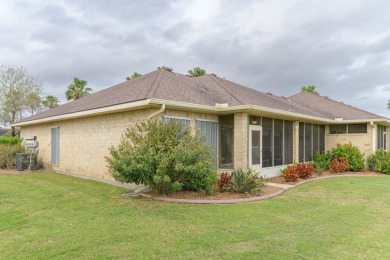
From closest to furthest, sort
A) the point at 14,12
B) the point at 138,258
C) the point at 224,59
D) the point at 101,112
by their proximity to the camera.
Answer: the point at 138,258
the point at 101,112
the point at 14,12
the point at 224,59

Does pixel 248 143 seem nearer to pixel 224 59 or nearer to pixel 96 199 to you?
pixel 96 199

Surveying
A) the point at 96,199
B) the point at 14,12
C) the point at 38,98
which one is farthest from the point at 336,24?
the point at 38,98

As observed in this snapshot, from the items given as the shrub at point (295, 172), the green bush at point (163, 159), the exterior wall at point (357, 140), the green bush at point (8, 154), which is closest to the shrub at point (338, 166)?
the exterior wall at point (357, 140)

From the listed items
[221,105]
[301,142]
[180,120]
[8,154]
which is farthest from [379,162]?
[8,154]

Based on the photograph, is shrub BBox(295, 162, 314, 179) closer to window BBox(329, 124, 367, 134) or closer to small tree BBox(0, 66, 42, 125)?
window BBox(329, 124, 367, 134)

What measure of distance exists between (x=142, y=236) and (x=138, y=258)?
92cm

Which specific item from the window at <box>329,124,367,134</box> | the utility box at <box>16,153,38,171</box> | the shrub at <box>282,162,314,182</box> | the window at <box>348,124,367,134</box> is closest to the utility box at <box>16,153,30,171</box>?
the utility box at <box>16,153,38,171</box>

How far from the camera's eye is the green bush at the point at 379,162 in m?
15.5

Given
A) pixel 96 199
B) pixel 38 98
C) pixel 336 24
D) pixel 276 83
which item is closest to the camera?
pixel 96 199

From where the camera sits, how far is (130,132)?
26.5 ft

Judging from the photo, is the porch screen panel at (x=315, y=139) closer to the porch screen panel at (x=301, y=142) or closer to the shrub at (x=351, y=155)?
the shrub at (x=351, y=155)

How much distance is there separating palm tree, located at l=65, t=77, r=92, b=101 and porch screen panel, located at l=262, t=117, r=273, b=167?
1077 inches

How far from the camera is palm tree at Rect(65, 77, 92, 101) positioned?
33219 millimetres

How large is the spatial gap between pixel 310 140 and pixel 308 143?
0.36 m
